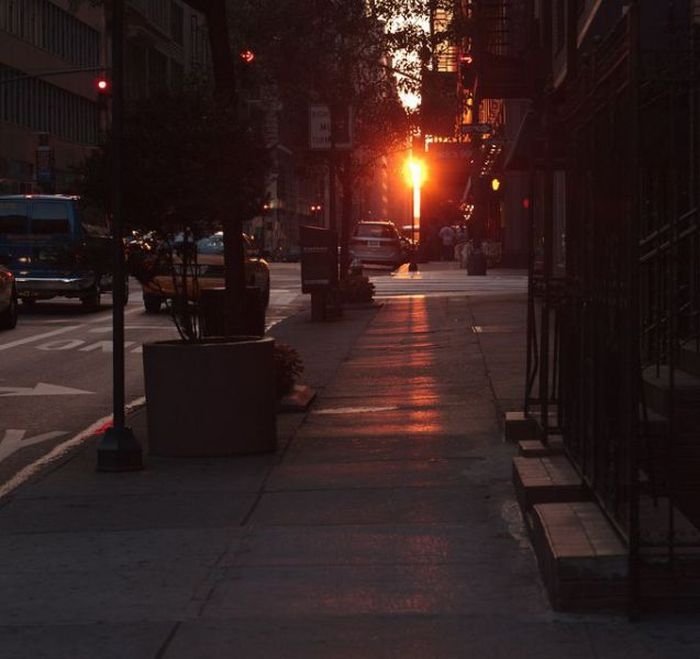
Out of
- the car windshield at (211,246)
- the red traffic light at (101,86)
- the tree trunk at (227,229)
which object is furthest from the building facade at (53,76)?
the tree trunk at (227,229)

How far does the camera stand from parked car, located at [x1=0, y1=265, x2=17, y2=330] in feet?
90.8

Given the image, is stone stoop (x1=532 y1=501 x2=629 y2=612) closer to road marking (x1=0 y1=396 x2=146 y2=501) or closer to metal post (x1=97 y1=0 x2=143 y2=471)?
road marking (x1=0 y1=396 x2=146 y2=501)

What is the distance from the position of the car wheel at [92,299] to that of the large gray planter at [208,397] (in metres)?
22.7

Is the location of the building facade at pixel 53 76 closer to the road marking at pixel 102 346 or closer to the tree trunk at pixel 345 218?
the tree trunk at pixel 345 218

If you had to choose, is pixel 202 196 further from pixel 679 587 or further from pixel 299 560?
pixel 679 587

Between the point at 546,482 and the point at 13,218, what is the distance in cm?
2857

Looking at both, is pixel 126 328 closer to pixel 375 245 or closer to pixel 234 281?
pixel 234 281

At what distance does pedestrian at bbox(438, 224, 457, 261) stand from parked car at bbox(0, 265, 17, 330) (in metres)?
54.5

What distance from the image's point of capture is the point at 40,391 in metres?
17.7

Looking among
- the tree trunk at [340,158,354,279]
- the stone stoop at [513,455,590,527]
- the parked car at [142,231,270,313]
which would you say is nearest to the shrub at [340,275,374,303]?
the tree trunk at [340,158,354,279]

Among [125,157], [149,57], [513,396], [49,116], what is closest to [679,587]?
[125,157]

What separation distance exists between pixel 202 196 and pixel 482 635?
6043mm

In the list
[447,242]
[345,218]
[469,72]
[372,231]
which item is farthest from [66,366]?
[447,242]

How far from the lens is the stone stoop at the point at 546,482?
324 inches
